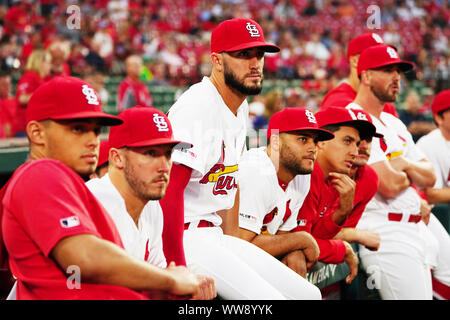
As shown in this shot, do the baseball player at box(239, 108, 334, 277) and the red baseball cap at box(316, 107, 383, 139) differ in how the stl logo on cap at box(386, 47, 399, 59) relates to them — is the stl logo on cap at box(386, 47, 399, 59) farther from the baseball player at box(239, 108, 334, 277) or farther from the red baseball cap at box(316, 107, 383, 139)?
the baseball player at box(239, 108, 334, 277)

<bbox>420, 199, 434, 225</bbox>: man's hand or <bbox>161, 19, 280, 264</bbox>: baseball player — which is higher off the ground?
<bbox>161, 19, 280, 264</bbox>: baseball player

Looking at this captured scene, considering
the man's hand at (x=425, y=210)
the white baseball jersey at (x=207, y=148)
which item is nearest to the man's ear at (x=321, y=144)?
the white baseball jersey at (x=207, y=148)

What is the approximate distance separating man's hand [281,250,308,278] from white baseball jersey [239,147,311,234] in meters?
0.19

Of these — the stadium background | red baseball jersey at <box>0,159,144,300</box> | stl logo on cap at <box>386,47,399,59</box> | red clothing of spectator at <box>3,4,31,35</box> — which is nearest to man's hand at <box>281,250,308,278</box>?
red baseball jersey at <box>0,159,144,300</box>

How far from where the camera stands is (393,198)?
14.5 ft

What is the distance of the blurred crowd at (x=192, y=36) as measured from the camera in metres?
9.64

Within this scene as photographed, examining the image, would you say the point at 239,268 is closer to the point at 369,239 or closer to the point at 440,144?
the point at 369,239

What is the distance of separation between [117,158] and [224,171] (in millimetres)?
781

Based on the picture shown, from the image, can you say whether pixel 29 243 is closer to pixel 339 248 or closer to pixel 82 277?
pixel 82 277

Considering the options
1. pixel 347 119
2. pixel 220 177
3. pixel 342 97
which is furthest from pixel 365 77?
pixel 220 177

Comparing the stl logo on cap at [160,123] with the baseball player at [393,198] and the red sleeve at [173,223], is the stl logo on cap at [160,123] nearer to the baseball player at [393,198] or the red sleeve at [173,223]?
the red sleeve at [173,223]

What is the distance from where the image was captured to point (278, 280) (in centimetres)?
287

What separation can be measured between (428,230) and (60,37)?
24.6 ft

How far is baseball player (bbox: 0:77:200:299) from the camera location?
1794 millimetres
